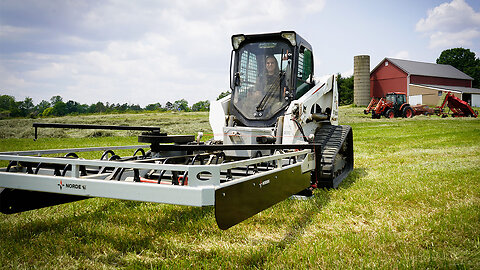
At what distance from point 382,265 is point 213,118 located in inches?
167

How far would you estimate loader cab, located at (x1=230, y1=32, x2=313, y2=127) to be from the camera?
6.20 metres

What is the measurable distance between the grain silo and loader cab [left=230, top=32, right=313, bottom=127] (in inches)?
1684

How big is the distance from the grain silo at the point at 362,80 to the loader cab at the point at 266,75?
42780 mm

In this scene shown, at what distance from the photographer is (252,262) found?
2990 millimetres

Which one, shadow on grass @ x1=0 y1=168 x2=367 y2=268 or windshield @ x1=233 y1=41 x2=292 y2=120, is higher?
windshield @ x1=233 y1=41 x2=292 y2=120

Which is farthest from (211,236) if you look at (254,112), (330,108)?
(330,108)

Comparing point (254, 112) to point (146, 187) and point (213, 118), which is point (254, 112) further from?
point (146, 187)

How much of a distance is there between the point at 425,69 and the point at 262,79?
1957 inches

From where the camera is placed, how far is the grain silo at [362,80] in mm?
47000

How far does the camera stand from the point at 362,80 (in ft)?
154

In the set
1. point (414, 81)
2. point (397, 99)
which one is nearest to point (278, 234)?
point (397, 99)

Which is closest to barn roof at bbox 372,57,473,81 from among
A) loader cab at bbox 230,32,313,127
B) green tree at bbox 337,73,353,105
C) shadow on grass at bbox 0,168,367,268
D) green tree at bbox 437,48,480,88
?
green tree at bbox 337,73,353,105

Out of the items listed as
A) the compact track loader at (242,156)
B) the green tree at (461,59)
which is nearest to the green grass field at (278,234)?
the compact track loader at (242,156)

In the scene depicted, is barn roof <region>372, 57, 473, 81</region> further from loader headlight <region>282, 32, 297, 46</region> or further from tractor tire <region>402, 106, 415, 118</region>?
loader headlight <region>282, 32, 297, 46</region>
